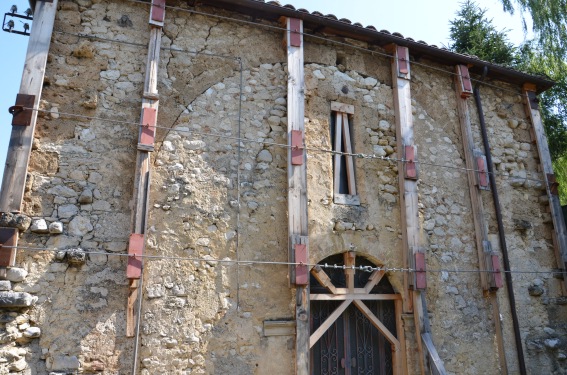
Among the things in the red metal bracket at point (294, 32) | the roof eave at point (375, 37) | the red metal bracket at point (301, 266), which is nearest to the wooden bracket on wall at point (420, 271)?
the red metal bracket at point (301, 266)

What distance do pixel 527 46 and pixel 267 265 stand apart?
8666 mm

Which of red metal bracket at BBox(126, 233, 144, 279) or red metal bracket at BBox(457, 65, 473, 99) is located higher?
red metal bracket at BBox(457, 65, 473, 99)

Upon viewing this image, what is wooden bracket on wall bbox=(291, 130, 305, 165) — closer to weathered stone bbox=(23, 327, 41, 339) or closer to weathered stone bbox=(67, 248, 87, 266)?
weathered stone bbox=(67, 248, 87, 266)

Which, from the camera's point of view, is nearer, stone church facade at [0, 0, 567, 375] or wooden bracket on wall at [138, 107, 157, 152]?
stone church facade at [0, 0, 567, 375]

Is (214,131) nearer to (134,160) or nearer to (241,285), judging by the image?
(134,160)

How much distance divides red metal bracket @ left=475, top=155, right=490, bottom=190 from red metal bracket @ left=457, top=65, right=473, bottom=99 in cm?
110

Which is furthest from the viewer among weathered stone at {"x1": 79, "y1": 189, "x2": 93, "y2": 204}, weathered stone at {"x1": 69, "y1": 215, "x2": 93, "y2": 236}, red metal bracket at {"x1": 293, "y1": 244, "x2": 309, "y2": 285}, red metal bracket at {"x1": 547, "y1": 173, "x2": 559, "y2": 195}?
red metal bracket at {"x1": 547, "y1": 173, "x2": 559, "y2": 195}

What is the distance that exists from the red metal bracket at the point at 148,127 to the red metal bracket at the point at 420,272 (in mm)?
3789

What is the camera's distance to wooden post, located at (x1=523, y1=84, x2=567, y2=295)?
23.5 feet

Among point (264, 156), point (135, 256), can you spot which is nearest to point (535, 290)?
point (264, 156)

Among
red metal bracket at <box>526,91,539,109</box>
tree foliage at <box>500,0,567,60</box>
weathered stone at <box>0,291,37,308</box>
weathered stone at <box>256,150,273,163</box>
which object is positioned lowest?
weathered stone at <box>0,291,37,308</box>

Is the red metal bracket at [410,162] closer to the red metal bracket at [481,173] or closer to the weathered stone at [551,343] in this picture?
the red metal bracket at [481,173]

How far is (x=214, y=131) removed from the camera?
565 cm

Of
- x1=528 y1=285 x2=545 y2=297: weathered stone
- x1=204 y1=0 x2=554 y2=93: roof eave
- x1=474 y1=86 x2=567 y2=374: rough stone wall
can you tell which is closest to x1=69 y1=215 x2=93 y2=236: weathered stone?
x1=204 y1=0 x2=554 y2=93: roof eave
